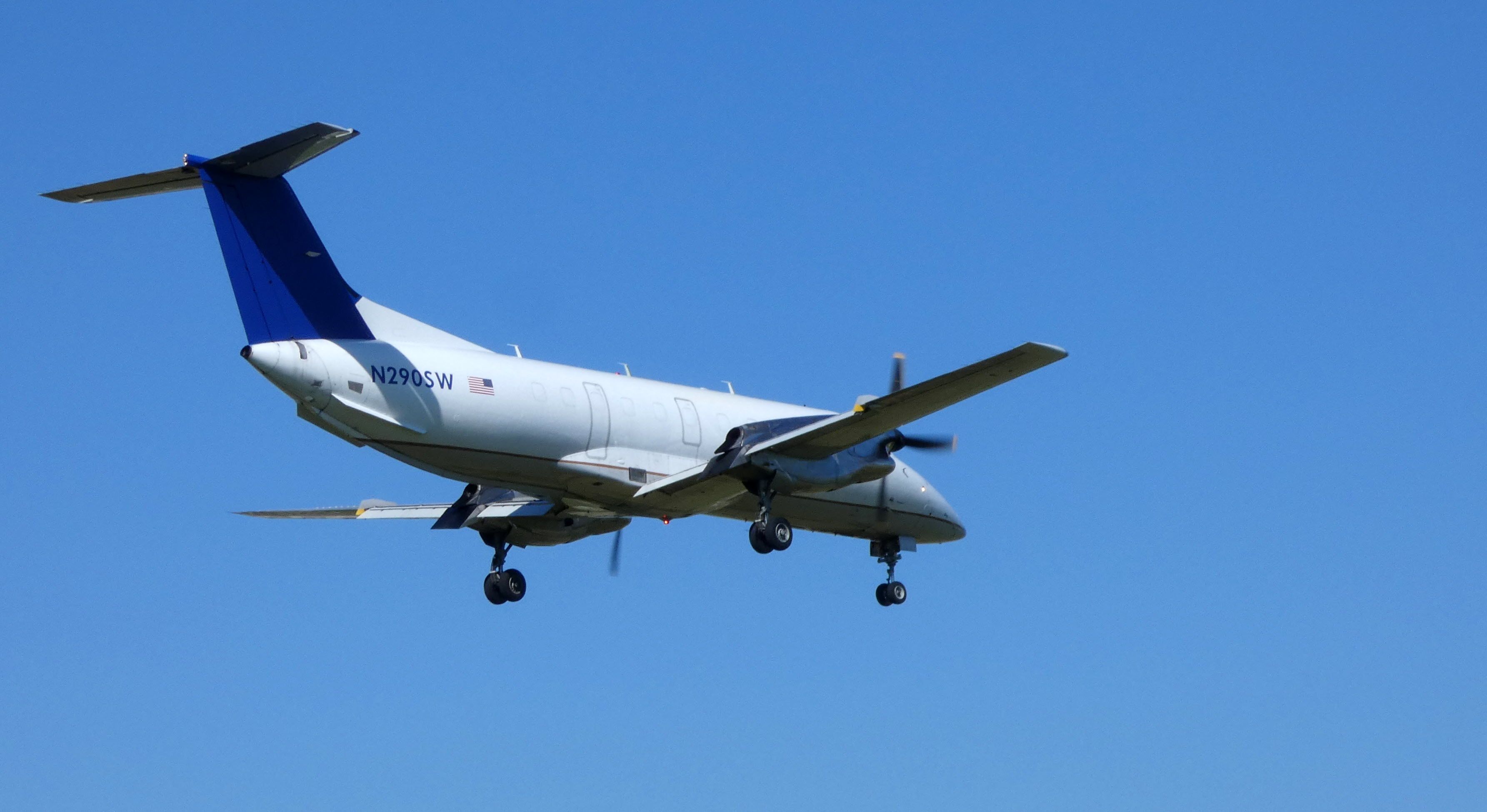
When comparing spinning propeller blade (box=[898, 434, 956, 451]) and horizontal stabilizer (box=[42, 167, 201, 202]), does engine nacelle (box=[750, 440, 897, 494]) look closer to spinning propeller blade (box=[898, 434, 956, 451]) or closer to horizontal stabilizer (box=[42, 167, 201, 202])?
spinning propeller blade (box=[898, 434, 956, 451])

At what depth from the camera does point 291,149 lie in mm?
26734

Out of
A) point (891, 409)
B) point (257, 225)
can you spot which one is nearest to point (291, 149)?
point (257, 225)

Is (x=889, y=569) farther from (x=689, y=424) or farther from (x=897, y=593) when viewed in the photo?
(x=689, y=424)

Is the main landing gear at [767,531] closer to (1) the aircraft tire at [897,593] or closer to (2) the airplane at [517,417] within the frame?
(2) the airplane at [517,417]

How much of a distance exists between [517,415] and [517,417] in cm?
3

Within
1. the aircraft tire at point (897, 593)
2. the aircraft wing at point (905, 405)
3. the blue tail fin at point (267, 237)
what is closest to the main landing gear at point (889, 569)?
the aircraft tire at point (897, 593)

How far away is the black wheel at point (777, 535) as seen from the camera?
31.9 meters

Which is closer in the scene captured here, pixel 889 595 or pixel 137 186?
pixel 137 186

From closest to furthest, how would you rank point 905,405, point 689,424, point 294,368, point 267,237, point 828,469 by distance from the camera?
point 294,368 → point 267,237 → point 905,405 → point 689,424 → point 828,469

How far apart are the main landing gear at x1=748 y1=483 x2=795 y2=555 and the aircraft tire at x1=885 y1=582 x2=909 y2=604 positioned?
6.15 m

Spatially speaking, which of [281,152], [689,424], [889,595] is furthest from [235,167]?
[889,595]

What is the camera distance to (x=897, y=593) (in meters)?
37.7

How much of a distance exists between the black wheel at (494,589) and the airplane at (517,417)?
36 mm

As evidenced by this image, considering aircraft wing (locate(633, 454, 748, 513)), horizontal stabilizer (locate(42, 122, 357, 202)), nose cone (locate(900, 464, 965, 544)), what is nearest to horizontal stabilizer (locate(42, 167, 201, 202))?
horizontal stabilizer (locate(42, 122, 357, 202))
